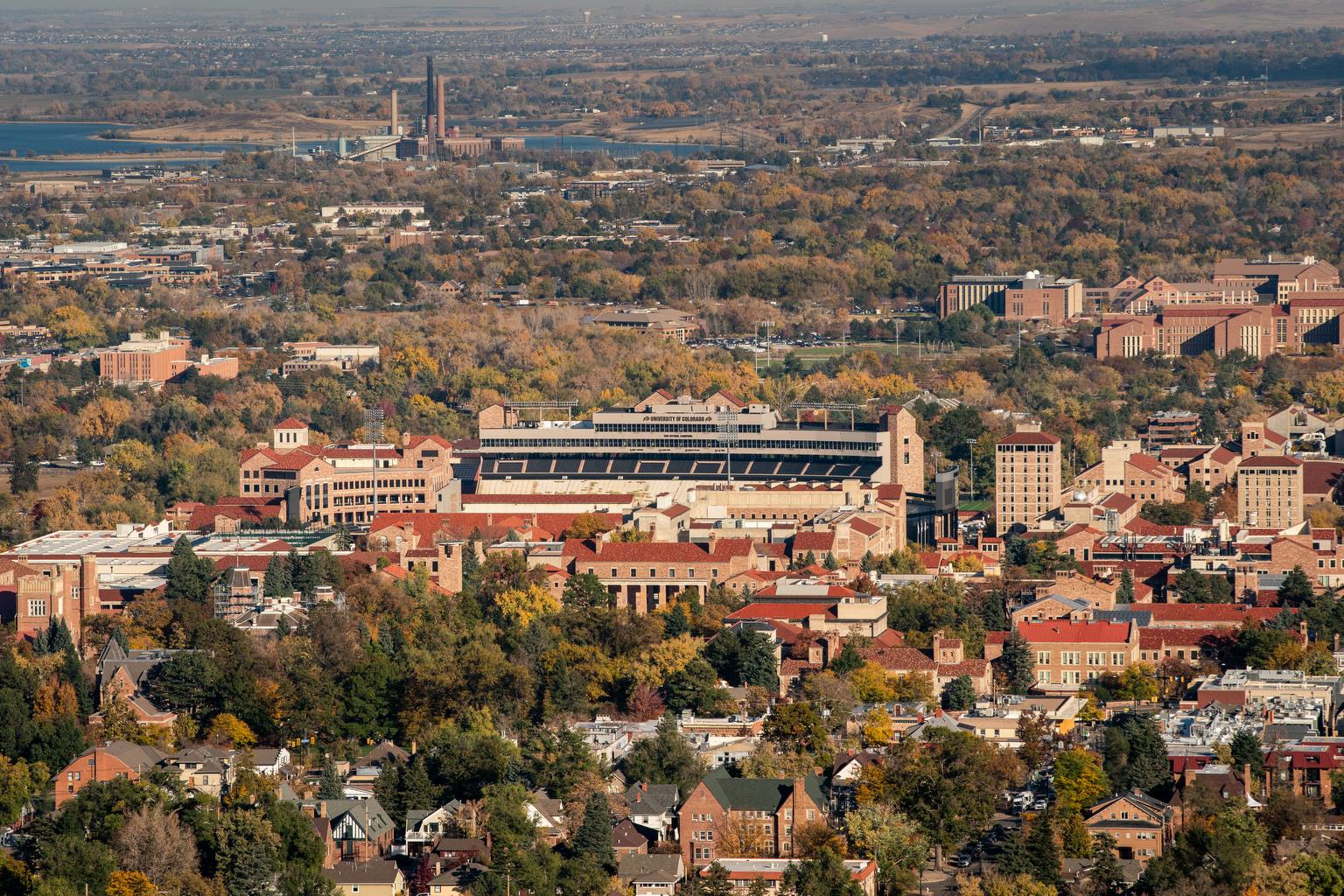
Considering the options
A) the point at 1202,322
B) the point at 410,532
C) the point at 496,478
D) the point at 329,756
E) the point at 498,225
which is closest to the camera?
the point at 329,756

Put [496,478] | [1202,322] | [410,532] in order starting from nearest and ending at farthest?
[410,532] → [496,478] → [1202,322]

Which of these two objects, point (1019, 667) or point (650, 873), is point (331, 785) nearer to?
point (650, 873)

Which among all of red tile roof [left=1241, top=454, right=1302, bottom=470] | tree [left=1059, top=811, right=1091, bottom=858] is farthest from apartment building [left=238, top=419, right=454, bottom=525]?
tree [left=1059, top=811, right=1091, bottom=858]

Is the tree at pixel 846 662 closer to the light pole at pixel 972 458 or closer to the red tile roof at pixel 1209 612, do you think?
the red tile roof at pixel 1209 612

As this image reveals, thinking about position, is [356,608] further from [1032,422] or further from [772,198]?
[772,198]

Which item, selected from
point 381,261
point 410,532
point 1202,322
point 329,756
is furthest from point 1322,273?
point 329,756
